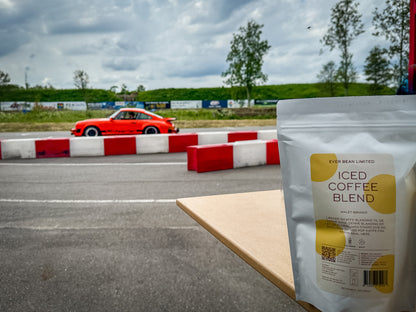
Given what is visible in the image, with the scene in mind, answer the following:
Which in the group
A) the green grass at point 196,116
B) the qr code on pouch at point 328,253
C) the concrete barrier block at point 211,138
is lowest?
the concrete barrier block at point 211,138

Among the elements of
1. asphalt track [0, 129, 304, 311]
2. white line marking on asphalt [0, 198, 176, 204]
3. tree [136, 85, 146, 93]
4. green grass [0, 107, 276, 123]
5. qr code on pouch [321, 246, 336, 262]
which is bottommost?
asphalt track [0, 129, 304, 311]

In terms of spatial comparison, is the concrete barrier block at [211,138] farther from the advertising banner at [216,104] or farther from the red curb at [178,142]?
the advertising banner at [216,104]

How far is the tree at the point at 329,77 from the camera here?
35.0 m

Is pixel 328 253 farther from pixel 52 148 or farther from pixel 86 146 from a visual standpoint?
pixel 52 148

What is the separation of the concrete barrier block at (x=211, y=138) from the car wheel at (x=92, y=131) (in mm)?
4459

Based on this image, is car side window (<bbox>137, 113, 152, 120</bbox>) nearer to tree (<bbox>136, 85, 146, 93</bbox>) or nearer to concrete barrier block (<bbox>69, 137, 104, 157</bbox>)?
concrete barrier block (<bbox>69, 137, 104, 157</bbox>)

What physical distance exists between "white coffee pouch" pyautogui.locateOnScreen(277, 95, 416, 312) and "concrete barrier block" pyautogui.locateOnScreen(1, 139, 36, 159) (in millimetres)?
8258

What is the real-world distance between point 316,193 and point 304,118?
17 cm

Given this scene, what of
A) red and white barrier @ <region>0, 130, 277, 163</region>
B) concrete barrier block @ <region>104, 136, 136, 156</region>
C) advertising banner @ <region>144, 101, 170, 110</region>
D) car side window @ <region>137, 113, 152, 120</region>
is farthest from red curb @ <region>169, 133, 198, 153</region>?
advertising banner @ <region>144, 101, 170, 110</region>

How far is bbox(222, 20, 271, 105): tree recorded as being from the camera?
40.9m

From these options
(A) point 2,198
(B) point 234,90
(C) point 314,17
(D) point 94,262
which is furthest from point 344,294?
(B) point 234,90

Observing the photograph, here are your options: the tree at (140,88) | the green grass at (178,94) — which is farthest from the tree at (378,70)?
the tree at (140,88)

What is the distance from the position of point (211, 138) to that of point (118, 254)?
6.90 m

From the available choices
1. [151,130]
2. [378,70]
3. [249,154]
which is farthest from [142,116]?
[378,70]
